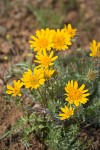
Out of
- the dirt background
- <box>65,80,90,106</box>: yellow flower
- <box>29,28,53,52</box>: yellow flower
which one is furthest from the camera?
the dirt background

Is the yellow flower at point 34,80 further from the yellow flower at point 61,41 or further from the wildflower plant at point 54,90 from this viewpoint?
the yellow flower at point 61,41

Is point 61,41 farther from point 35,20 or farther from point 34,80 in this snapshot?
point 35,20

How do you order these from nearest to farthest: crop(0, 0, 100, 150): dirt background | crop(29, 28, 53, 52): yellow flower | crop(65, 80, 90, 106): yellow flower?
crop(65, 80, 90, 106): yellow flower
crop(29, 28, 53, 52): yellow flower
crop(0, 0, 100, 150): dirt background

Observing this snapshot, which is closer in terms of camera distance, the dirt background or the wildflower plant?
the wildflower plant

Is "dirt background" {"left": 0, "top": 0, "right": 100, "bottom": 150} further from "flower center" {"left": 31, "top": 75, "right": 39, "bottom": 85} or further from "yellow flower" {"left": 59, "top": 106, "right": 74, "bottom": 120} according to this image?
"yellow flower" {"left": 59, "top": 106, "right": 74, "bottom": 120}

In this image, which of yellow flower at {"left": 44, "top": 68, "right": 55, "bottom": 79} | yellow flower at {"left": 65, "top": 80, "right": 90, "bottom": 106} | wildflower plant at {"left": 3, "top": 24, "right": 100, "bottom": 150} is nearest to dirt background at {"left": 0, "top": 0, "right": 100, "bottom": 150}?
wildflower plant at {"left": 3, "top": 24, "right": 100, "bottom": 150}

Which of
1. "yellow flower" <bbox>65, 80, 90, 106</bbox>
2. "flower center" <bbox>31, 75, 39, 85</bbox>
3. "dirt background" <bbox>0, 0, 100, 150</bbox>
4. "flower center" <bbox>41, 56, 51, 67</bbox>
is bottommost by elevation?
"yellow flower" <bbox>65, 80, 90, 106</bbox>

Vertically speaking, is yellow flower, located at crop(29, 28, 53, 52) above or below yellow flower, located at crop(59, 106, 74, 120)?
above

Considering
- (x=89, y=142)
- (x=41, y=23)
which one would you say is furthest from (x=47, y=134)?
(x=41, y=23)
